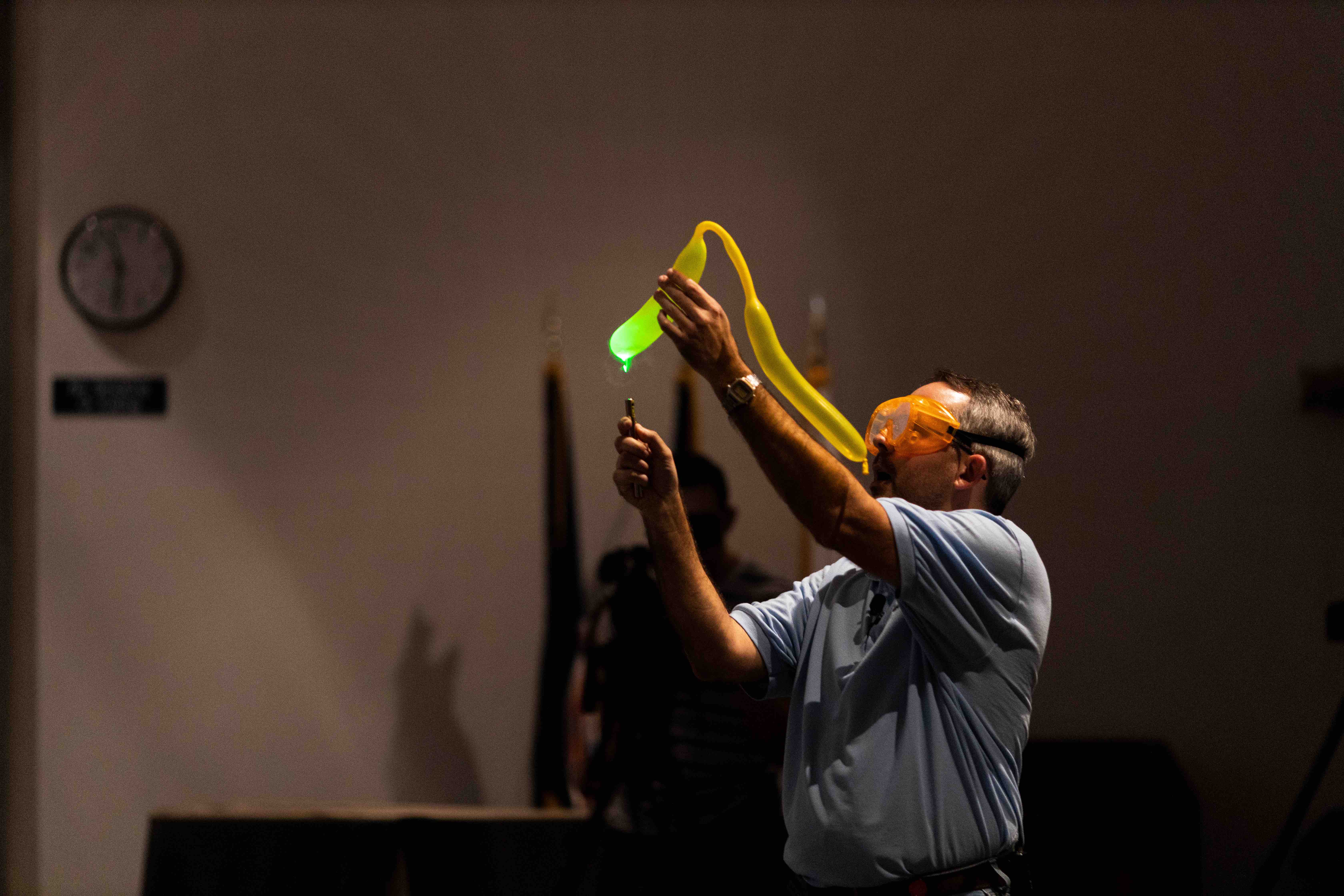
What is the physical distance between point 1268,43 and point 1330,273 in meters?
0.70

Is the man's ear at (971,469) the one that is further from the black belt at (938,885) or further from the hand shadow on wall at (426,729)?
the hand shadow on wall at (426,729)

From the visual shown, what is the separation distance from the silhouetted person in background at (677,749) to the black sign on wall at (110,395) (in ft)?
5.94

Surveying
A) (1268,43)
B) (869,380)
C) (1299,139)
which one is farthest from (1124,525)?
(1268,43)

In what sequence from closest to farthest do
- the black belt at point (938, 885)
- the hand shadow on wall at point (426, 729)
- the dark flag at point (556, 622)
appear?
the black belt at point (938, 885) < the dark flag at point (556, 622) < the hand shadow on wall at point (426, 729)

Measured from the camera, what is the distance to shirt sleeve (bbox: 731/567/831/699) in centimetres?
147

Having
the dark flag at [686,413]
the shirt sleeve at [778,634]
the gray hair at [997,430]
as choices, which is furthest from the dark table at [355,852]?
the gray hair at [997,430]

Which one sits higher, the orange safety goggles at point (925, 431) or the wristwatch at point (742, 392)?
the wristwatch at point (742, 392)

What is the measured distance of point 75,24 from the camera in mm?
3291

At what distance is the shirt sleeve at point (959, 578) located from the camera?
1.19m

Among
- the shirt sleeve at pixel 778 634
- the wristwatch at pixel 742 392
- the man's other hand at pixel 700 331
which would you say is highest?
the man's other hand at pixel 700 331

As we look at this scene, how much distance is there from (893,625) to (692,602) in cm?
28

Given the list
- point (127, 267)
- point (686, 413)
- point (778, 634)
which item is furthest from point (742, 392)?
point (127, 267)

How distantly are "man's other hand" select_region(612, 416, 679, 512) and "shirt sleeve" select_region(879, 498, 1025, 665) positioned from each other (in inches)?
11.9

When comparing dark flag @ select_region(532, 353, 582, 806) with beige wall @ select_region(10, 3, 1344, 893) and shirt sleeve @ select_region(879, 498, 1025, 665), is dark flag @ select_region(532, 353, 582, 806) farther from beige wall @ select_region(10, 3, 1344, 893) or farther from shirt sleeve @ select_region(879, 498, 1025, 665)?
shirt sleeve @ select_region(879, 498, 1025, 665)
